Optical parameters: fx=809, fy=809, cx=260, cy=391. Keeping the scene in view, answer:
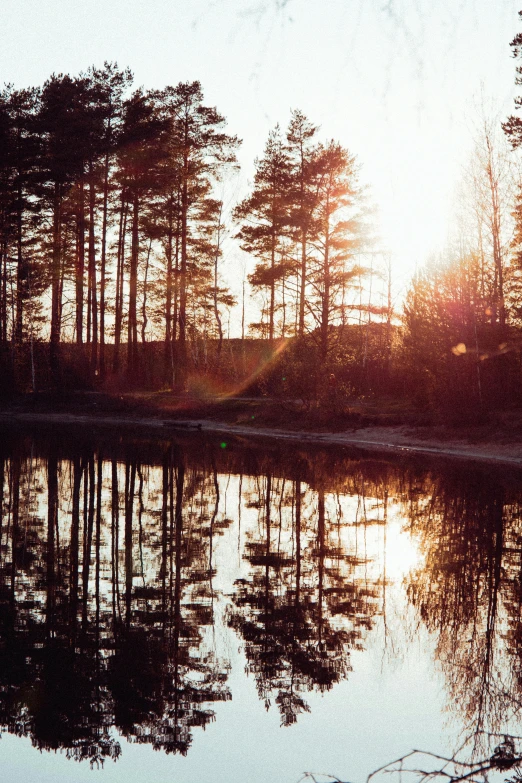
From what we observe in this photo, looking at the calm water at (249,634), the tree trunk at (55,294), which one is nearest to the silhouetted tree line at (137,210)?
the tree trunk at (55,294)

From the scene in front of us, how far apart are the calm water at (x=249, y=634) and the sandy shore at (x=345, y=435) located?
943 cm

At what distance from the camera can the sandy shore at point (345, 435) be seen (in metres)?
26.1

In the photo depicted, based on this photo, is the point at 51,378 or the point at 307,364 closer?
the point at 307,364

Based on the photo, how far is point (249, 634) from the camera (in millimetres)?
7992

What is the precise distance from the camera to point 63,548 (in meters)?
11.6

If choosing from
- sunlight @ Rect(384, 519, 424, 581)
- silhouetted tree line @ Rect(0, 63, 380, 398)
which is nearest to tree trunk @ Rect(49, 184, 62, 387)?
silhouetted tree line @ Rect(0, 63, 380, 398)

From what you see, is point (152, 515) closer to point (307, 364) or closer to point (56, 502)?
point (56, 502)

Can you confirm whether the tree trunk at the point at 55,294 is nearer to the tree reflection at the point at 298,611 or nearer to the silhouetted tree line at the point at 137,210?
the silhouetted tree line at the point at 137,210

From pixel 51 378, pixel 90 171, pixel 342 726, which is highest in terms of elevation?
pixel 90 171

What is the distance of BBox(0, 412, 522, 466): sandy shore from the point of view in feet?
85.5

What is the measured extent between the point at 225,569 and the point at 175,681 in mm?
4054

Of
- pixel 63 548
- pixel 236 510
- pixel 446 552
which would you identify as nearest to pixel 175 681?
pixel 63 548

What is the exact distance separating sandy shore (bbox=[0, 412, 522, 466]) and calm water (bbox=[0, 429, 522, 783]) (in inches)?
371

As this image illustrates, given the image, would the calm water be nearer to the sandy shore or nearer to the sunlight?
the sunlight
